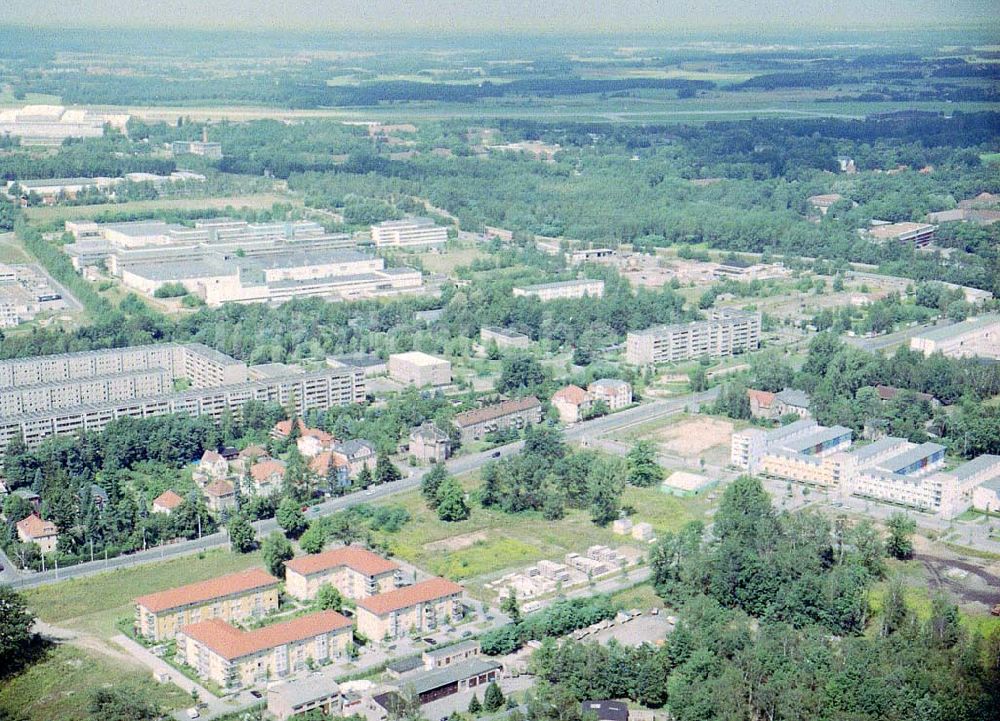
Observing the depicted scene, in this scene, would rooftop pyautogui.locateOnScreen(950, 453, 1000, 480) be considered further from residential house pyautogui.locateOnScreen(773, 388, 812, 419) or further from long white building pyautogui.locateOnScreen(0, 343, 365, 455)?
long white building pyautogui.locateOnScreen(0, 343, 365, 455)

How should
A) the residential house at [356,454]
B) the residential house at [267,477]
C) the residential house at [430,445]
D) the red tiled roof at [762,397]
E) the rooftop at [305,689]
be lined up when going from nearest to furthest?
the rooftop at [305,689], the residential house at [267,477], the residential house at [356,454], the residential house at [430,445], the red tiled roof at [762,397]

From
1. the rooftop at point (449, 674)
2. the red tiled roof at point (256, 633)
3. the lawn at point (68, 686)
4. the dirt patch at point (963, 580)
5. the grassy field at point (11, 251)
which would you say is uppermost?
the red tiled roof at point (256, 633)

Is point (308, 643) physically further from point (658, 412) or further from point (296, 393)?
point (658, 412)

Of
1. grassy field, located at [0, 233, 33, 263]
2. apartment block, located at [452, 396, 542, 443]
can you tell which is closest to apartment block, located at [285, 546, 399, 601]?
apartment block, located at [452, 396, 542, 443]

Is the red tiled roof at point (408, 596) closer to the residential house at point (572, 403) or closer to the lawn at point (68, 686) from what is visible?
the lawn at point (68, 686)

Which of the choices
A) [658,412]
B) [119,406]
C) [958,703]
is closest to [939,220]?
[658,412]

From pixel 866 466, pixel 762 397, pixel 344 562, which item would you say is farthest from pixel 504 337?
pixel 344 562

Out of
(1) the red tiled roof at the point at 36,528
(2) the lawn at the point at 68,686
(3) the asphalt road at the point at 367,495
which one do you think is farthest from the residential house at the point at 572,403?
(2) the lawn at the point at 68,686
